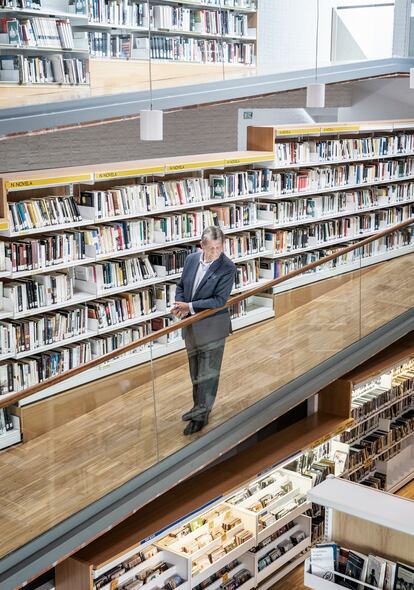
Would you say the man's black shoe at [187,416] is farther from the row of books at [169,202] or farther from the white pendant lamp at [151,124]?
the white pendant lamp at [151,124]

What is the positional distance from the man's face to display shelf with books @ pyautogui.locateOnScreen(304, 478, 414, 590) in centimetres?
171

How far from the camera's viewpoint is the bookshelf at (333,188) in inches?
340

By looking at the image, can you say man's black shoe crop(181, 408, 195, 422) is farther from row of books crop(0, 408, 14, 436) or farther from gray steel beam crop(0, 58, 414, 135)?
gray steel beam crop(0, 58, 414, 135)

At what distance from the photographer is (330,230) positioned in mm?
9797

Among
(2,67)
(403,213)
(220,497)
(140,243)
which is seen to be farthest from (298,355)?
(403,213)

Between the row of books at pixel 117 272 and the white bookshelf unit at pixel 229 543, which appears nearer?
the white bookshelf unit at pixel 229 543

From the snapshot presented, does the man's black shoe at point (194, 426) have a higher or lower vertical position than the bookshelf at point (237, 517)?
higher

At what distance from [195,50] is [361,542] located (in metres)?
6.06

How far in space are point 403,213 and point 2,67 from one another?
234 inches

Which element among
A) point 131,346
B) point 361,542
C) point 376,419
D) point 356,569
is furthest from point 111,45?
point 356,569

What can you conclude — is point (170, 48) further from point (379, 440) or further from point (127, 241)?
point (379, 440)

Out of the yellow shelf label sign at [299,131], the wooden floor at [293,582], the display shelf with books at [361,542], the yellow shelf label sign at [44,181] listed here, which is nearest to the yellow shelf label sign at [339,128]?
the yellow shelf label sign at [299,131]

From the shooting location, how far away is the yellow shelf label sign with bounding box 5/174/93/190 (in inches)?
239

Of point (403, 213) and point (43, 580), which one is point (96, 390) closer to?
point (43, 580)
